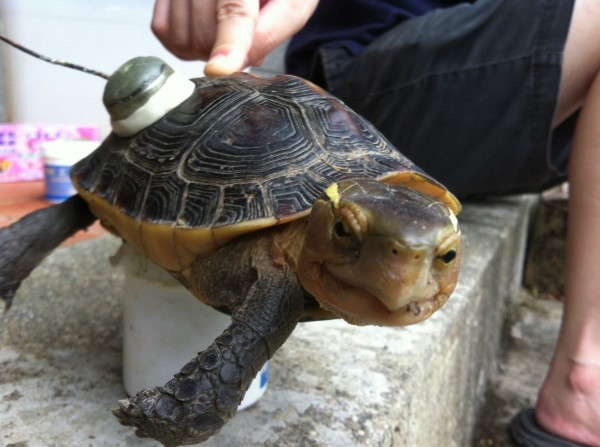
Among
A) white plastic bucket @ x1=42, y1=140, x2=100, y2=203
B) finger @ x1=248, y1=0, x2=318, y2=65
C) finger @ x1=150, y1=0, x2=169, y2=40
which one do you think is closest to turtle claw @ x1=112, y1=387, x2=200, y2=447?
finger @ x1=248, y1=0, x2=318, y2=65

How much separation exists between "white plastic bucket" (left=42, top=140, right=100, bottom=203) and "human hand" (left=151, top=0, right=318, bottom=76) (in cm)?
74

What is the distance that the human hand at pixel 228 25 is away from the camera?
102 cm

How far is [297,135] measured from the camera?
2.45ft

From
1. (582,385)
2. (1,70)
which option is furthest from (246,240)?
(1,70)

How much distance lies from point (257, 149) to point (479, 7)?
100 cm

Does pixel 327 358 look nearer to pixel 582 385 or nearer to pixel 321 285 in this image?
pixel 321 285

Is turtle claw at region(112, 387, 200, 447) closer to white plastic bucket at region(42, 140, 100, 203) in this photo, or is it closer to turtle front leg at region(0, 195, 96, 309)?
turtle front leg at region(0, 195, 96, 309)

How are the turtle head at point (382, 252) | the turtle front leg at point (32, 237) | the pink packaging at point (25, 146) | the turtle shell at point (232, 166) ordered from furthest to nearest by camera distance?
the pink packaging at point (25, 146)
the turtle front leg at point (32, 237)
the turtle shell at point (232, 166)
the turtle head at point (382, 252)

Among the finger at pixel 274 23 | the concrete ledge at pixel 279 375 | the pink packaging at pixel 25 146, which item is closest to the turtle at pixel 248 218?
the concrete ledge at pixel 279 375

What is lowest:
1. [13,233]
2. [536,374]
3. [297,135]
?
[536,374]

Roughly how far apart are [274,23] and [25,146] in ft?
4.76

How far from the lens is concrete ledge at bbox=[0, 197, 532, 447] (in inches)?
30.8

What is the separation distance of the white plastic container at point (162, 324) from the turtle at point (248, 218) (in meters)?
0.03

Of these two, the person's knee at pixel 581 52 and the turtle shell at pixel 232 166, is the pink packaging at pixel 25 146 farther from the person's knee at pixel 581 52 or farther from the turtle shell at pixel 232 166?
the person's knee at pixel 581 52
